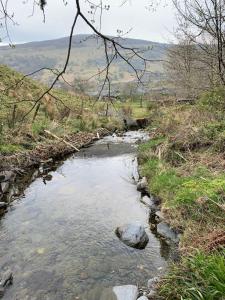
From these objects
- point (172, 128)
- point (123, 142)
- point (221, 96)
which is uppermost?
point (221, 96)

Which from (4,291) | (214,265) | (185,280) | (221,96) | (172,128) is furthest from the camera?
(172,128)

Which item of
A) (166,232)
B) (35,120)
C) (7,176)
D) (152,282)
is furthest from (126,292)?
(35,120)

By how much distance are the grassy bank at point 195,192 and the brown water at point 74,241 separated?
701mm

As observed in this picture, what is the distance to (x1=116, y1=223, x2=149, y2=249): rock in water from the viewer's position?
722 centimetres

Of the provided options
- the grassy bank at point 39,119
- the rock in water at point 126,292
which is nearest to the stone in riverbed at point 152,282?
the rock in water at point 126,292

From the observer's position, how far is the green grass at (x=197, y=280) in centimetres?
429

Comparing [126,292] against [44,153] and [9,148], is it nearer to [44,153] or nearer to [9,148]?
[9,148]

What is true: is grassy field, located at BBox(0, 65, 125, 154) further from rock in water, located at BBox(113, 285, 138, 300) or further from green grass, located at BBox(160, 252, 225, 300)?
green grass, located at BBox(160, 252, 225, 300)

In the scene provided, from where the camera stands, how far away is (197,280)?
15.5ft

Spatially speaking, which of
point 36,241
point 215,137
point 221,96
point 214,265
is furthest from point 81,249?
point 221,96

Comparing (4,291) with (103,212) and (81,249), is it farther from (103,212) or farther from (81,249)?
(103,212)

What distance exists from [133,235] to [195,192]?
5.04 feet

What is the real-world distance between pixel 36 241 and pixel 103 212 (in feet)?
6.64

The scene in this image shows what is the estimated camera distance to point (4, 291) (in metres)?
5.73
